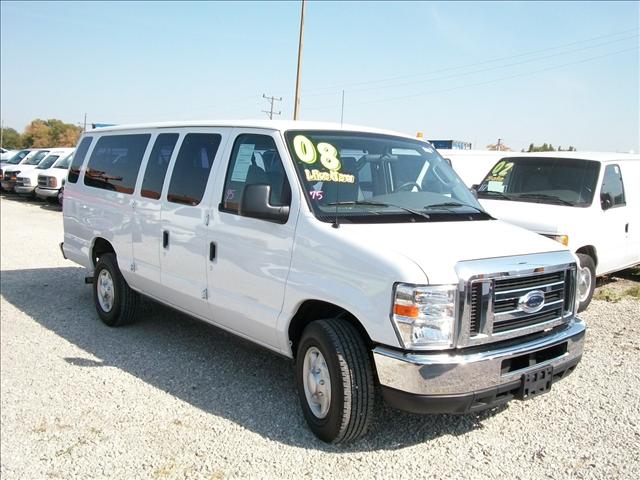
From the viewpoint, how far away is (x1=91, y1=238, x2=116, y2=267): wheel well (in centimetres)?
644

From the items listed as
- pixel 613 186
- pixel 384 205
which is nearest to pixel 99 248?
pixel 384 205

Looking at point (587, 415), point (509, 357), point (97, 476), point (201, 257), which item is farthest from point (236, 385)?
point (587, 415)

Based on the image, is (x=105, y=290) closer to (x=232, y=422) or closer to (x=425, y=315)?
(x=232, y=422)

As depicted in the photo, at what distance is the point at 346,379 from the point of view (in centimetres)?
347

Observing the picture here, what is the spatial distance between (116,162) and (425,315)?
13.9ft

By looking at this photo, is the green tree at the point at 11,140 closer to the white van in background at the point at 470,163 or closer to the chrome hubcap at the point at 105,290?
the white van in background at the point at 470,163

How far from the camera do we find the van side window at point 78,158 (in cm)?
684

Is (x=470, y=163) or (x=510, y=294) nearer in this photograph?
(x=510, y=294)

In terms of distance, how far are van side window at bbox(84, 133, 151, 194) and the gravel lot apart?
1.59m

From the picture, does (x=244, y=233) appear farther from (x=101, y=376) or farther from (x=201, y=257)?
(x=101, y=376)

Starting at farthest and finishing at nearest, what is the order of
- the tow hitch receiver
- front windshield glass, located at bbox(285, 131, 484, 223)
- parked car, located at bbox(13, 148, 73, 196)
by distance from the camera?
parked car, located at bbox(13, 148, 73, 196) < front windshield glass, located at bbox(285, 131, 484, 223) < the tow hitch receiver

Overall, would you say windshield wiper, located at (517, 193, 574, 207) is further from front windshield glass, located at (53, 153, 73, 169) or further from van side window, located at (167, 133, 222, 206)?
front windshield glass, located at (53, 153, 73, 169)

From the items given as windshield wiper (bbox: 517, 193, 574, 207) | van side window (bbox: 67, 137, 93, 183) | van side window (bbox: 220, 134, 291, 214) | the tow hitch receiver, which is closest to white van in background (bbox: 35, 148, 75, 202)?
van side window (bbox: 67, 137, 93, 183)

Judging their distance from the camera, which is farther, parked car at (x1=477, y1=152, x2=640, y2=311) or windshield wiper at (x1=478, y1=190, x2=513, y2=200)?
windshield wiper at (x1=478, y1=190, x2=513, y2=200)
